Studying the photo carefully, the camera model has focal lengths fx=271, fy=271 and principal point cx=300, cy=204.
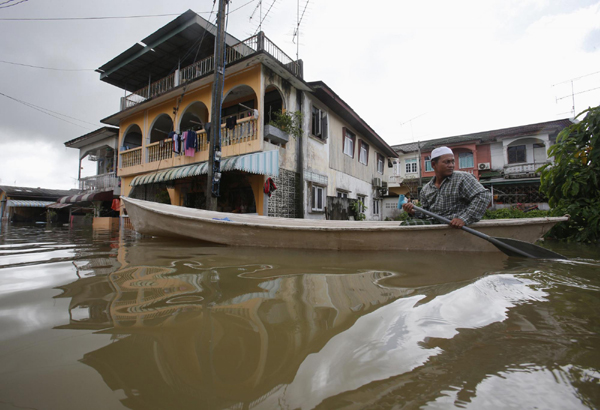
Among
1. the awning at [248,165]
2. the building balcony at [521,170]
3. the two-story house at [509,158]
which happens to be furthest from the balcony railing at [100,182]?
the building balcony at [521,170]

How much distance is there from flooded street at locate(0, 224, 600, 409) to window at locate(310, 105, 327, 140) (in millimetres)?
8213

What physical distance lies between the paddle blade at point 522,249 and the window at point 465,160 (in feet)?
59.3

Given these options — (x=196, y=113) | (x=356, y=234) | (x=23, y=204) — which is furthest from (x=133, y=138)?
(x=356, y=234)

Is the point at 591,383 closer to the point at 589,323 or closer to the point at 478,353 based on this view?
the point at 478,353

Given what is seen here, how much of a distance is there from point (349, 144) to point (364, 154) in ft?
6.59

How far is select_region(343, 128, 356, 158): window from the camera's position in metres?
11.5

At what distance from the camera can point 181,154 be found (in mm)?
9047

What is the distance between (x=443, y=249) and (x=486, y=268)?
0.90m

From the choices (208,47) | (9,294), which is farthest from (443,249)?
(208,47)

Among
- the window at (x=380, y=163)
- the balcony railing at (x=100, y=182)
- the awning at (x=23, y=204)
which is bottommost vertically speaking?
the awning at (x=23, y=204)

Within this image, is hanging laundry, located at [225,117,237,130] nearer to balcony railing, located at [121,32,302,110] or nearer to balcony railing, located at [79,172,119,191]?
balcony railing, located at [121,32,302,110]

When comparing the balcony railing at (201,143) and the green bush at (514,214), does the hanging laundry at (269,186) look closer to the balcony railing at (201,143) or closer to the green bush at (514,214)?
the balcony railing at (201,143)

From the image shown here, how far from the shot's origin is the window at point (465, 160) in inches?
719

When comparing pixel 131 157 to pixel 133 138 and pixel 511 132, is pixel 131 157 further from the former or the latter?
pixel 511 132
